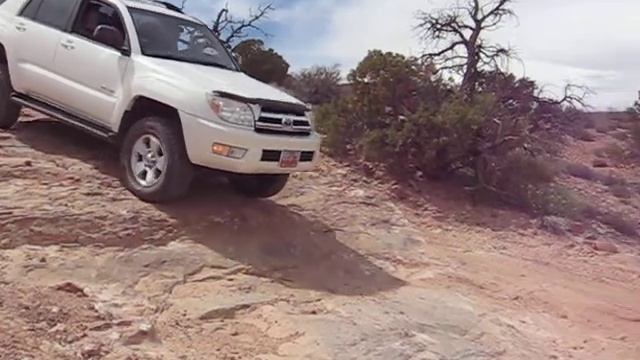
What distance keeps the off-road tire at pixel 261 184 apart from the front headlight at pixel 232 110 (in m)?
Result: 1.30

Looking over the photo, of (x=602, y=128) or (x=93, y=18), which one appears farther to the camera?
(x=602, y=128)

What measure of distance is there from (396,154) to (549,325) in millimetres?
4892

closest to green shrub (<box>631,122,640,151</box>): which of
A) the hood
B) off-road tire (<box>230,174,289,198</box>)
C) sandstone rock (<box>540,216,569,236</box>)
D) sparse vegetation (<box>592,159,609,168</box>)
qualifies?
sparse vegetation (<box>592,159,609,168</box>)

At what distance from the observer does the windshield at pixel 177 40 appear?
7430 millimetres

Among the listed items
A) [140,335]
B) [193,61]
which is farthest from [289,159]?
[140,335]

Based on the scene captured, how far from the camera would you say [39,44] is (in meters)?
7.84

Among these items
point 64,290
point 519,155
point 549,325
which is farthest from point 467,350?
point 519,155

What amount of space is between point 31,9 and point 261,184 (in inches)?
134

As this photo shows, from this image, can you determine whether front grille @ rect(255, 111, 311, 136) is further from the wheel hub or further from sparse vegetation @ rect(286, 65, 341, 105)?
sparse vegetation @ rect(286, 65, 341, 105)

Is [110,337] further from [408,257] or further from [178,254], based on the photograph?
[408,257]

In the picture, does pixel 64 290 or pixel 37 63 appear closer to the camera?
pixel 64 290

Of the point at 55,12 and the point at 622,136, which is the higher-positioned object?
the point at 622,136

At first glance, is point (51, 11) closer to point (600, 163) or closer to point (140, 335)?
point (140, 335)

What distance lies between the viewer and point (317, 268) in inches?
269
